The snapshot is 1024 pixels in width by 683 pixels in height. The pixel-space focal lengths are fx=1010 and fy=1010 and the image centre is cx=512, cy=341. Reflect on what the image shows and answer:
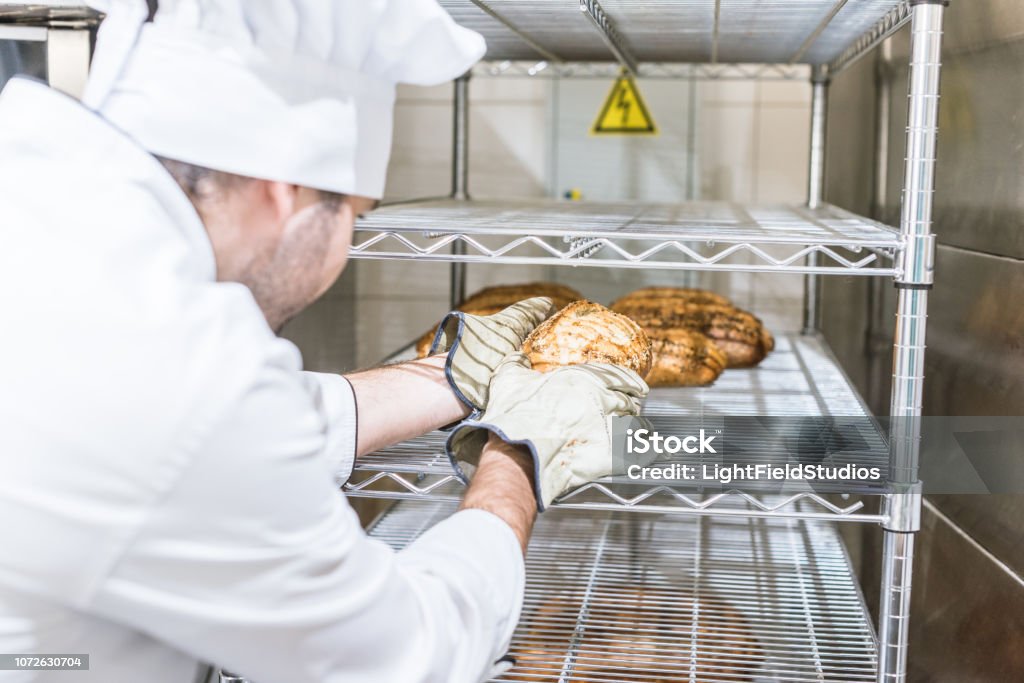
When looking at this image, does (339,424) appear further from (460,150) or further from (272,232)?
(460,150)

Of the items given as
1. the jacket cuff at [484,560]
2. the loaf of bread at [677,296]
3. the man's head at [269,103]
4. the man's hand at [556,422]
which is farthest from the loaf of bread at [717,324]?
the man's head at [269,103]

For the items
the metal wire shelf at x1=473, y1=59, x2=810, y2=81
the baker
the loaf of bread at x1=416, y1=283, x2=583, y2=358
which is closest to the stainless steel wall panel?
the metal wire shelf at x1=473, y1=59, x2=810, y2=81

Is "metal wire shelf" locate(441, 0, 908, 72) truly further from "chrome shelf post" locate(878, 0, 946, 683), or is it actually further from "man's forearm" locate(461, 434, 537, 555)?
"man's forearm" locate(461, 434, 537, 555)

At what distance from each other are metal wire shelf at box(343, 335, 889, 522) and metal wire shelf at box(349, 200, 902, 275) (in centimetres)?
21

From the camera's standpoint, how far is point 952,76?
162cm

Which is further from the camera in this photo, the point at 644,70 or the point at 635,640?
the point at 644,70

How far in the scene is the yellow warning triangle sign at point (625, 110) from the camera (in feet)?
7.19

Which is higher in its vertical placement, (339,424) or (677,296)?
(677,296)

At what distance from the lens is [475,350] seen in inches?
50.4

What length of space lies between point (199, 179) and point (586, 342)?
2.13 ft

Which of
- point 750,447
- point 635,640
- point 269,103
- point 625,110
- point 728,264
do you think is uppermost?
point 625,110

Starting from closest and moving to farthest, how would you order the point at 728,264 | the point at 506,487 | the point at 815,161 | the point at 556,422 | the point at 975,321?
the point at 506,487 < the point at 556,422 < the point at 728,264 < the point at 975,321 < the point at 815,161

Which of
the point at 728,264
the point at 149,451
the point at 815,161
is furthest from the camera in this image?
the point at 815,161

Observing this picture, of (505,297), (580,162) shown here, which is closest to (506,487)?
(505,297)
